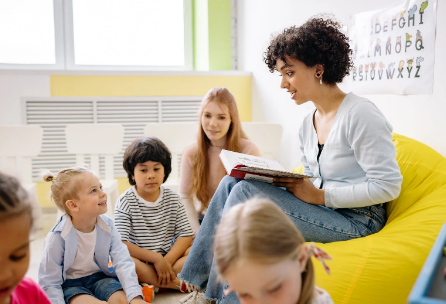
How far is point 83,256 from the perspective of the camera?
1651mm

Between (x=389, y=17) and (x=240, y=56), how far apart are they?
1.94 m

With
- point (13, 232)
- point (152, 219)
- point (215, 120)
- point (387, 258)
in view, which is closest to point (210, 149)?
point (215, 120)

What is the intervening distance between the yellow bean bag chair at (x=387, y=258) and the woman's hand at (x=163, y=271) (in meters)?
0.78

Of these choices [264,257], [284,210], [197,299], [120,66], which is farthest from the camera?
[120,66]

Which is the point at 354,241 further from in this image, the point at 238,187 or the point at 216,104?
the point at 216,104

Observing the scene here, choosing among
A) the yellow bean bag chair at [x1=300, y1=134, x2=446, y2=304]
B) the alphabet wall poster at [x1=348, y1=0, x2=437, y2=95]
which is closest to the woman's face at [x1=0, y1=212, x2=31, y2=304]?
the yellow bean bag chair at [x1=300, y1=134, x2=446, y2=304]

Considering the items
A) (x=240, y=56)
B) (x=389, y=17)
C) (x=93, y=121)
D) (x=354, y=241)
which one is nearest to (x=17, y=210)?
(x=354, y=241)

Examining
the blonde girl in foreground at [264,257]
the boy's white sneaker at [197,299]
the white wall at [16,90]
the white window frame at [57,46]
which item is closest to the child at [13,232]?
the blonde girl in foreground at [264,257]

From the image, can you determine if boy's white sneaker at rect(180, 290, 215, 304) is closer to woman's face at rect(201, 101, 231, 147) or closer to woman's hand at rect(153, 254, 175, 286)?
woman's hand at rect(153, 254, 175, 286)

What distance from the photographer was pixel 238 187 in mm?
1411

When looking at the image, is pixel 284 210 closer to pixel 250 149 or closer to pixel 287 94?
pixel 250 149

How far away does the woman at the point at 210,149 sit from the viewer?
7.04ft

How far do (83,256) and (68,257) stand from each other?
0.06 metres

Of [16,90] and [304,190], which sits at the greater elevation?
[16,90]
